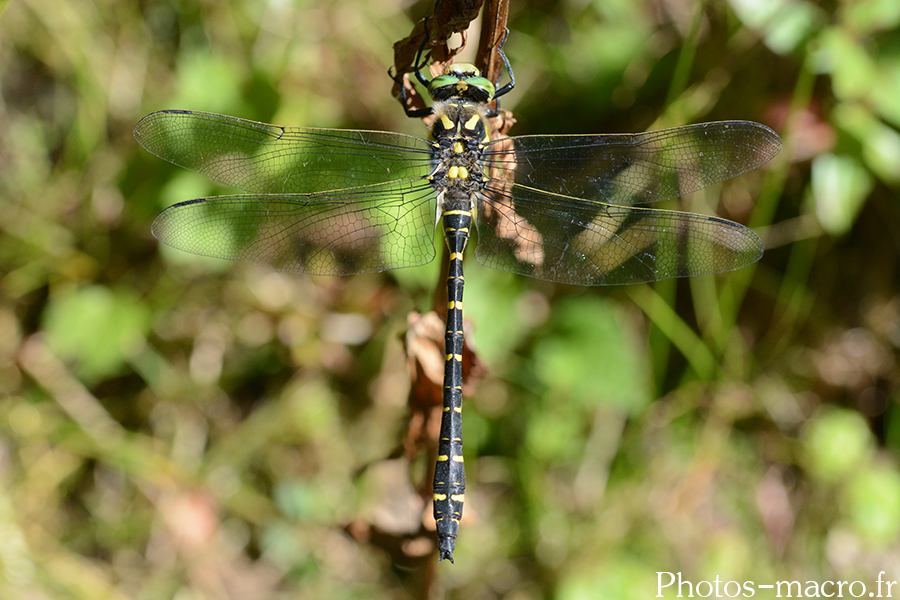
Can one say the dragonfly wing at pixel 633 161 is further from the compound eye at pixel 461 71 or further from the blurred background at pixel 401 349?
the blurred background at pixel 401 349

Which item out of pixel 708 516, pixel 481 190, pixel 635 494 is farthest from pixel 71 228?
pixel 708 516

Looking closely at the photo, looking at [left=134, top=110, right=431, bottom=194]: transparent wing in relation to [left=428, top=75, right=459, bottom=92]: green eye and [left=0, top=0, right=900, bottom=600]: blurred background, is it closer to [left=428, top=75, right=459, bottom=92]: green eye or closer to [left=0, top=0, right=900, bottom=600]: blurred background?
[left=428, top=75, right=459, bottom=92]: green eye

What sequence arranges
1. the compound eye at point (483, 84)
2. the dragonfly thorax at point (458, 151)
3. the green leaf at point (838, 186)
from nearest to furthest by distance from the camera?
the compound eye at point (483, 84)
the dragonfly thorax at point (458, 151)
the green leaf at point (838, 186)

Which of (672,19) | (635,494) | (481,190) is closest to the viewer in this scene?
(481,190)

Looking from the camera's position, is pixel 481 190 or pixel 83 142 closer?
pixel 481 190

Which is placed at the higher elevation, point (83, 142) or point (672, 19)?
point (672, 19)

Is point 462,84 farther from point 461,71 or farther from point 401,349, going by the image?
point 401,349

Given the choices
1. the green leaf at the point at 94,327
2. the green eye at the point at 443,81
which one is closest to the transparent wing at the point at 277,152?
the green eye at the point at 443,81

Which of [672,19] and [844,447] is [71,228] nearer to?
[672,19]
